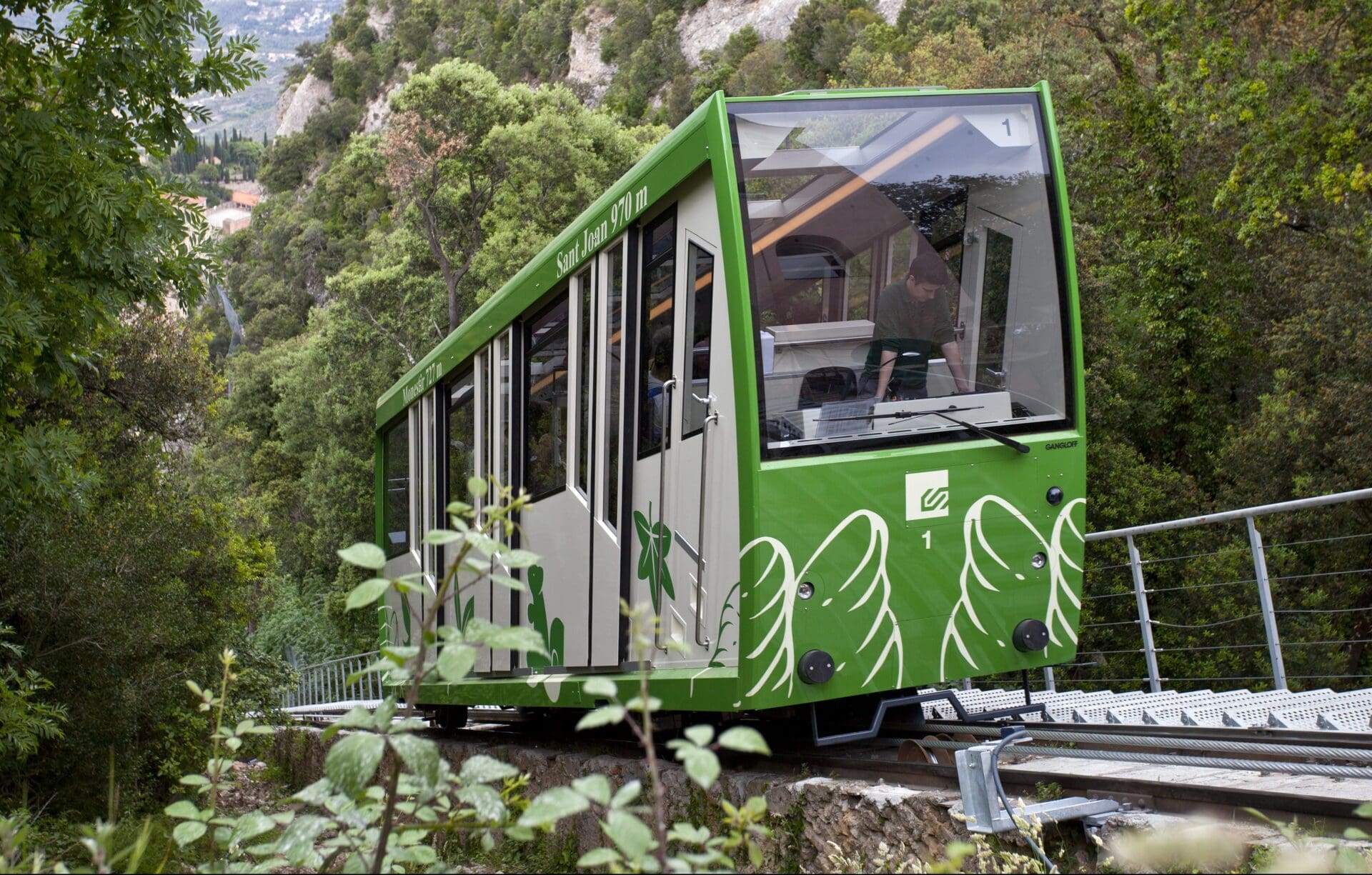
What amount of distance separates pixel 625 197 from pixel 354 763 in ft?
16.9

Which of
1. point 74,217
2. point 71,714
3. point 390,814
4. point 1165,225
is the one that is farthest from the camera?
point 1165,225

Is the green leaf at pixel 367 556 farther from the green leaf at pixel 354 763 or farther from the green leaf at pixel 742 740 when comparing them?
the green leaf at pixel 742 740

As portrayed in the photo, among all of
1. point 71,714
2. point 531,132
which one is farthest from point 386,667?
point 531,132

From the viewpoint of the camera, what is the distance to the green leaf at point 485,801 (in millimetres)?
2633

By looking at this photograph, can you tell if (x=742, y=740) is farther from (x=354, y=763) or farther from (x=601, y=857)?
(x=354, y=763)

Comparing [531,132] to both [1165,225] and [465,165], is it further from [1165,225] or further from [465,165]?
[1165,225]

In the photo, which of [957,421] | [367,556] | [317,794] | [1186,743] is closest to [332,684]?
[957,421]

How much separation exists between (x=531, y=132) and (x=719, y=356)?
31.2 metres

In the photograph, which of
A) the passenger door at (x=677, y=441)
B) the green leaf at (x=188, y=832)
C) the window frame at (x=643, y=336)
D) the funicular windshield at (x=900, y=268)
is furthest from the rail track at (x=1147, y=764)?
the green leaf at (x=188, y=832)

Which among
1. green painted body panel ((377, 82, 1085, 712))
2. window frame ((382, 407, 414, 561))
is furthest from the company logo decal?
window frame ((382, 407, 414, 561))

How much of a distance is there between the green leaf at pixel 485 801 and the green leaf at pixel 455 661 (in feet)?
0.88

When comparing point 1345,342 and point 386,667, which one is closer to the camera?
point 386,667

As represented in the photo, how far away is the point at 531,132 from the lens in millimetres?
35906

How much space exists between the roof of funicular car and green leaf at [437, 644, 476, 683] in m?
3.87
